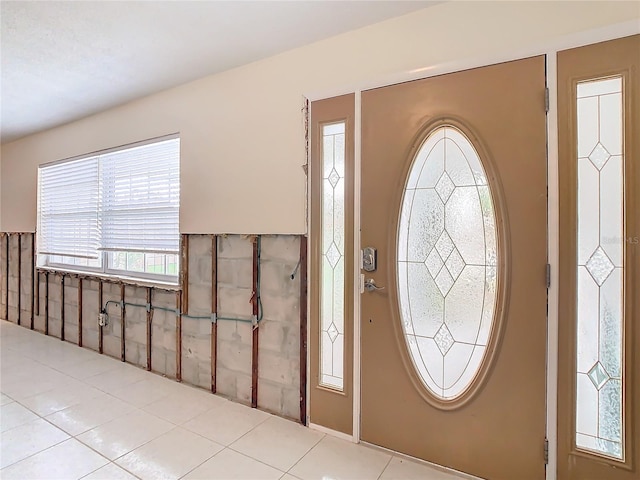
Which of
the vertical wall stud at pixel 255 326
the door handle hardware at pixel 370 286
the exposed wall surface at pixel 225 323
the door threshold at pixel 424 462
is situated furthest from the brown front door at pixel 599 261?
the vertical wall stud at pixel 255 326

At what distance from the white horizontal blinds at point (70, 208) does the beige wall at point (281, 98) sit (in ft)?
2.00

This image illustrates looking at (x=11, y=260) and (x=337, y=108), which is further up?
(x=337, y=108)

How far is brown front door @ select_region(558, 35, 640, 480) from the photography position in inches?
62.3

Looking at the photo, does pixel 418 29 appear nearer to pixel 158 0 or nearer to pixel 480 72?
pixel 480 72

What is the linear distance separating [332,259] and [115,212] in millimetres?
2713

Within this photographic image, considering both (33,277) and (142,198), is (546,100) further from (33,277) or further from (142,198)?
(33,277)

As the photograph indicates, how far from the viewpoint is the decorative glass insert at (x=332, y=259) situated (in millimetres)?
2307

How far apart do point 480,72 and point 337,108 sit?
851mm

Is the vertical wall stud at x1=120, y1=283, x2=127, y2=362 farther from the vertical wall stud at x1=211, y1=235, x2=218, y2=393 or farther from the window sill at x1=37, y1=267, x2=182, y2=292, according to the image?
the vertical wall stud at x1=211, y1=235, x2=218, y2=393

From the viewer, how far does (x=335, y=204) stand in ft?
7.64

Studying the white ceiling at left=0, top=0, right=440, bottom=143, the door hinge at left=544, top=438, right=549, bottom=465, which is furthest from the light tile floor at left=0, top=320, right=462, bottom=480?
the white ceiling at left=0, top=0, right=440, bottom=143

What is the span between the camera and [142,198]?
3.48m

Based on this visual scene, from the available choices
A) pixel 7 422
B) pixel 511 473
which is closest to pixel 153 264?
pixel 7 422

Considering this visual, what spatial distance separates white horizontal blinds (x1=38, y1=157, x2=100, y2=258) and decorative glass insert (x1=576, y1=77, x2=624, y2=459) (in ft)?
14.5
